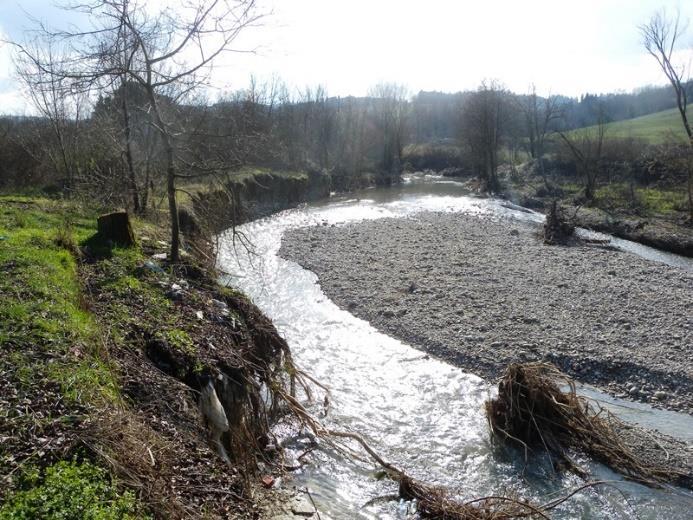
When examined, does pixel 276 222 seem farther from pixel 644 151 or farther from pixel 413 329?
pixel 644 151

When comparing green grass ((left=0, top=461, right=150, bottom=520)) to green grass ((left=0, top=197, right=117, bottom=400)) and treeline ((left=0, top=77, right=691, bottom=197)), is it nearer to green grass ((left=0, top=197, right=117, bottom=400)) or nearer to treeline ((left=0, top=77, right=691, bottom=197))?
green grass ((left=0, top=197, right=117, bottom=400))

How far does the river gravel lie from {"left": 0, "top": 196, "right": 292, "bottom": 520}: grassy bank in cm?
606

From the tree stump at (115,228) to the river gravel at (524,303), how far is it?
7219mm

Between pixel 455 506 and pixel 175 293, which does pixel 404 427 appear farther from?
pixel 175 293

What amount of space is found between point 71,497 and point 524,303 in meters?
13.8

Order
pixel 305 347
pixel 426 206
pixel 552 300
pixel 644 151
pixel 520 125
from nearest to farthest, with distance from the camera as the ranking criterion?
1. pixel 305 347
2. pixel 552 300
3. pixel 426 206
4. pixel 644 151
5. pixel 520 125

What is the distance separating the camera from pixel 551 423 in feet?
29.6

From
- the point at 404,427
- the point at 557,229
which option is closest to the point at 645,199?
the point at 557,229

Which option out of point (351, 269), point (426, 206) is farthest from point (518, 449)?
point (426, 206)

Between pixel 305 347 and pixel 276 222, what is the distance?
815 inches

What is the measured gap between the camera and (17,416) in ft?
16.2

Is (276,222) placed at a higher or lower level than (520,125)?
lower

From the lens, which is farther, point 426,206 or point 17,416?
point 426,206

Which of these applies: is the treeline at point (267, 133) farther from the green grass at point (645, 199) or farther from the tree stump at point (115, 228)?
the green grass at point (645, 199)
